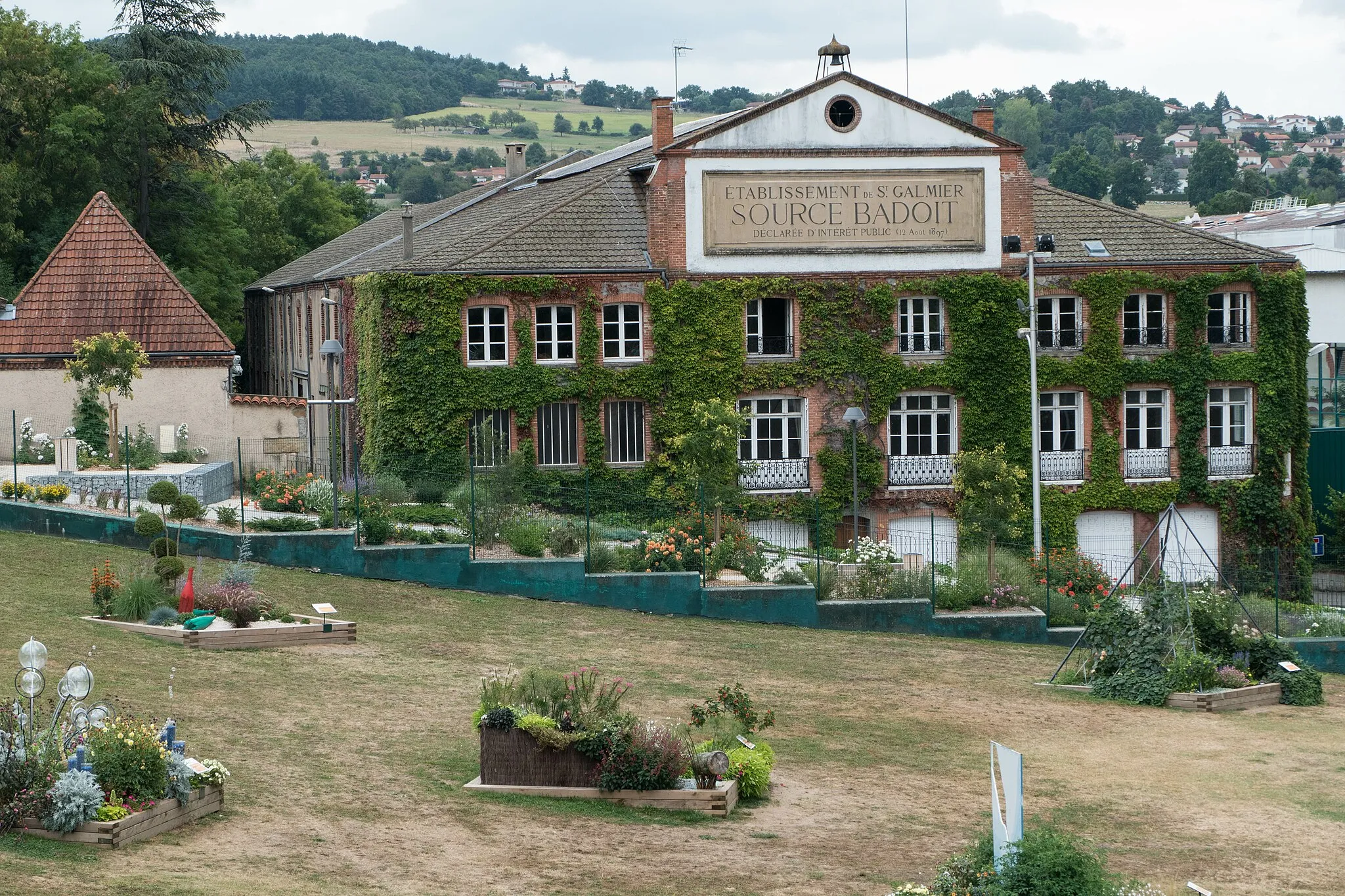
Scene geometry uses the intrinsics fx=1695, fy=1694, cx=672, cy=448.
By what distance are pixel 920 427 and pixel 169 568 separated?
2498cm

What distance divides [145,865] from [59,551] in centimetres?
1816

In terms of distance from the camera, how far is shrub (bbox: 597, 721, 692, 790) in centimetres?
1794

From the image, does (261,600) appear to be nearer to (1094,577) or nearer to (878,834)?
(878,834)

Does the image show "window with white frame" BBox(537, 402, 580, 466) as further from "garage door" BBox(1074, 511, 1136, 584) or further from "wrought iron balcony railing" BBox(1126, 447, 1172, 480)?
"wrought iron balcony railing" BBox(1126, 447, 1172, 480)

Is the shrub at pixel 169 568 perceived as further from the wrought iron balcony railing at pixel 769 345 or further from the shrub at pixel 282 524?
the wrought iron balcony railing at pixel 769 345

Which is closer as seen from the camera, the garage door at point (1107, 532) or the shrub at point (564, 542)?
the shrub at point (564, 542)

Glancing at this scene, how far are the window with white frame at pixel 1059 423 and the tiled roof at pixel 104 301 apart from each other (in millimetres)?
21876

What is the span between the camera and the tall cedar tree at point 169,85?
60156 millimetres

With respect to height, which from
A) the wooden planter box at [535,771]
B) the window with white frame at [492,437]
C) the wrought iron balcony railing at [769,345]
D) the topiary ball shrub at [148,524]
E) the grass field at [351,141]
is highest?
the grass field at [351,141]

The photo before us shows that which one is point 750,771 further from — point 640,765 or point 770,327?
point 770,327

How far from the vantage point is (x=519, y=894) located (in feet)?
47.3

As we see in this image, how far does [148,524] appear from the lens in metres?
29.3

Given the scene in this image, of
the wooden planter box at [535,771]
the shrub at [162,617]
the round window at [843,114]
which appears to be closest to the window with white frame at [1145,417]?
the round window at [843,114]

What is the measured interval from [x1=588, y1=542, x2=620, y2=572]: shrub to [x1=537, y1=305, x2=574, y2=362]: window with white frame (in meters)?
11.6
